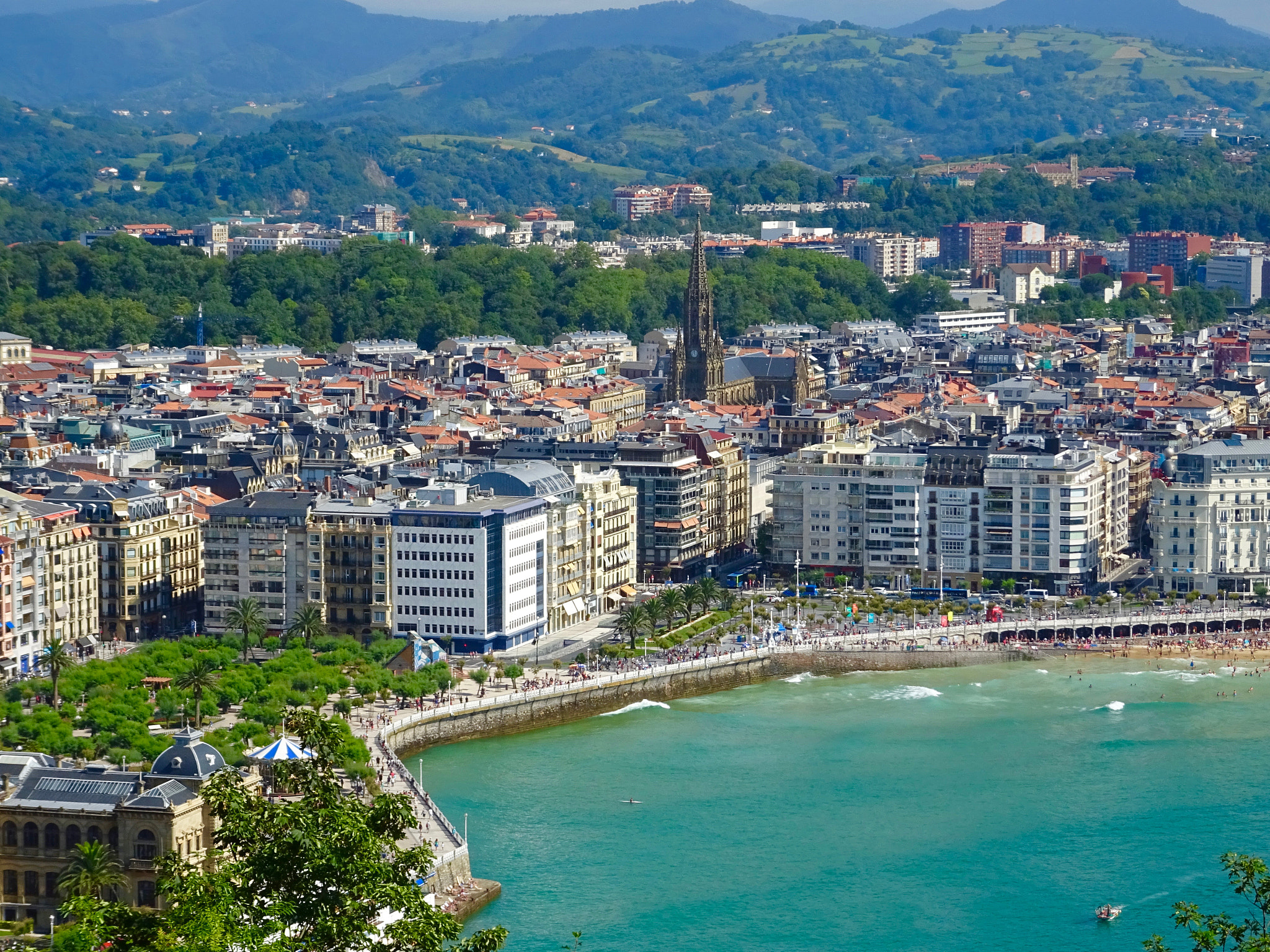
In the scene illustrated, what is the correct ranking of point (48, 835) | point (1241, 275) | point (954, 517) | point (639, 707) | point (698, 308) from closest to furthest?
1. point (48, 835)
2. point (639, 707)
3. point (954, 517)
4. point (698, 308)
5. point (1241, 275)

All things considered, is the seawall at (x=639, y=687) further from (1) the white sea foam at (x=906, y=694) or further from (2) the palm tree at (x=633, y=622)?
(1) the white sea foam at (x=906, y=694)

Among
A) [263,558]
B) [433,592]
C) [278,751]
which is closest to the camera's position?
[278,751]

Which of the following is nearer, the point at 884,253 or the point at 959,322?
the point at 959,322

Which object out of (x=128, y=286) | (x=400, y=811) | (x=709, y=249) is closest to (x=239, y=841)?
(x=400, y=811)

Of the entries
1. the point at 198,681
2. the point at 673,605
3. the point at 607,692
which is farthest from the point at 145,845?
the point at 673,605

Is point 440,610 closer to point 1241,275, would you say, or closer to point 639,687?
point 639,687

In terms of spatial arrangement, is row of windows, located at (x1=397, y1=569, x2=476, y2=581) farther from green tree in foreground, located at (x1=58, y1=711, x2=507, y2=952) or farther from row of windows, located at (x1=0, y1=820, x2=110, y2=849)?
green tree in foreground, located at (x1=58, y1=711, x2=507, y2=952)

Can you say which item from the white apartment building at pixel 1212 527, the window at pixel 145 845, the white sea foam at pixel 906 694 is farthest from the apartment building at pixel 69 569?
the white apartment building at pixel 1212 527
